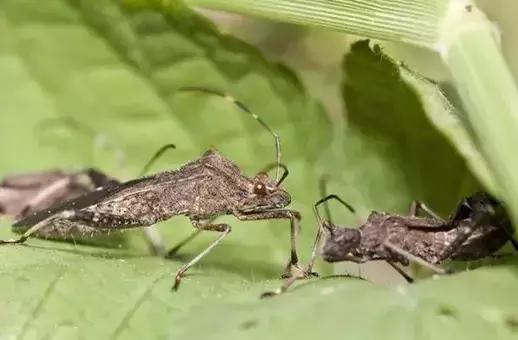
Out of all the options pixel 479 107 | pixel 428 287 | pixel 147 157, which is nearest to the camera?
pixel 428 287

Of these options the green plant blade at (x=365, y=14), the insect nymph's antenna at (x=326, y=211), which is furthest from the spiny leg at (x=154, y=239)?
the green plant blade at (x=365, y=14)

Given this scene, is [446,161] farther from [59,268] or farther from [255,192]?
[59,268]

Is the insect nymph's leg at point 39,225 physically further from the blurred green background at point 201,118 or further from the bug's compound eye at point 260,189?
the bug's compound eye at point 260,189

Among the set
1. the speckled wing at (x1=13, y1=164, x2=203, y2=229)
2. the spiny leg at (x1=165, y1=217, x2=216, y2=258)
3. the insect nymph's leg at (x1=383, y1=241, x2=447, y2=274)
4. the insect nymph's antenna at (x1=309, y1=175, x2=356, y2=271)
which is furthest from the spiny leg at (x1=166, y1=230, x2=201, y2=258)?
the insect nymph's leg at (x1=383, y1=241, x2=447, y2=274)

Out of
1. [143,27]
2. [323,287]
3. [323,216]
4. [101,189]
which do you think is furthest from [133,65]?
[323,287]

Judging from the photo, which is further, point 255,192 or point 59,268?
point 255,192

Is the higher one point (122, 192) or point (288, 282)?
point (288, 282)

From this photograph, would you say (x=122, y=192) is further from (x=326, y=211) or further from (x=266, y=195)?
(x=326, y=211)

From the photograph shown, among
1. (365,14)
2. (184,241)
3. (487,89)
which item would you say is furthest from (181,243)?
(487,89)
